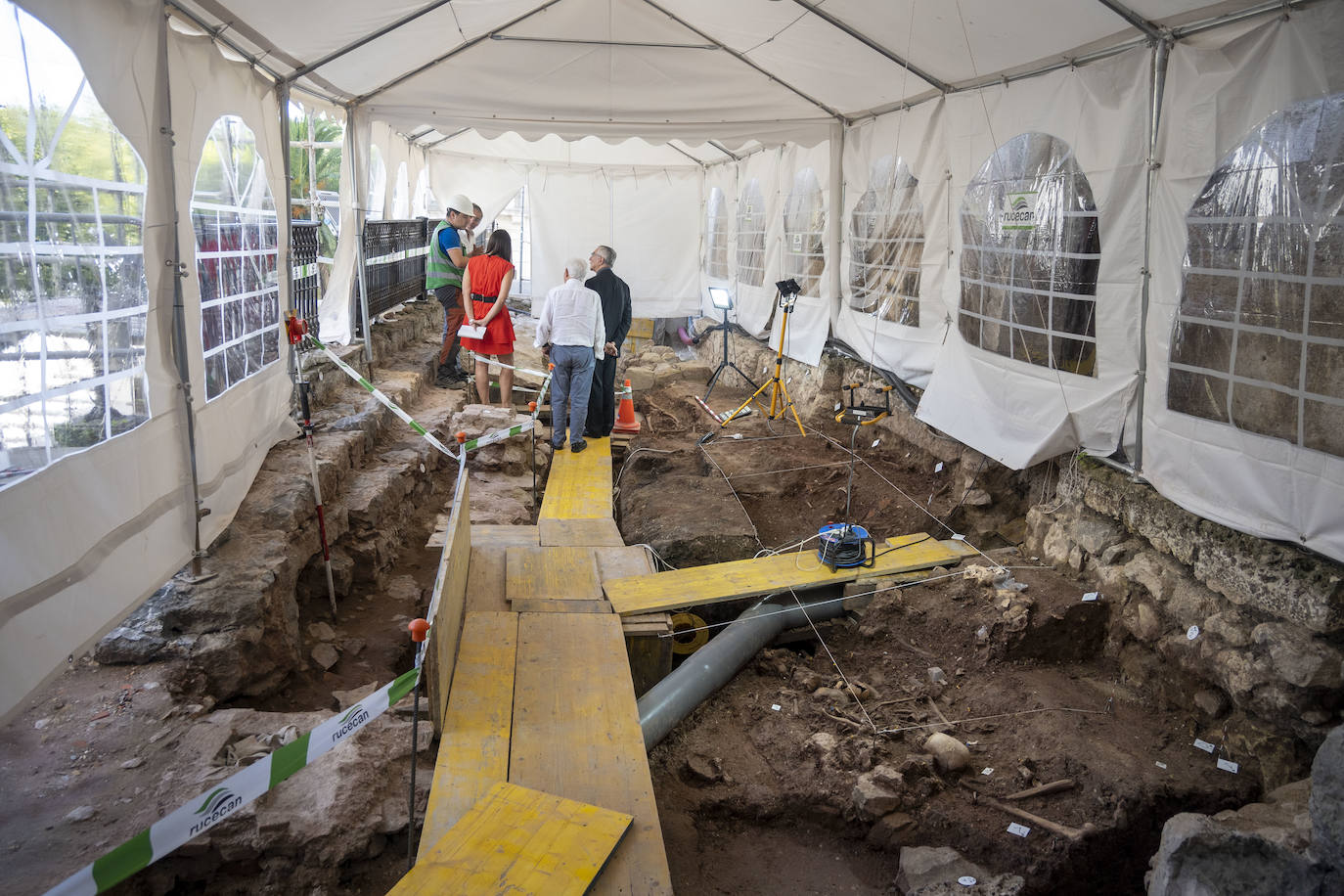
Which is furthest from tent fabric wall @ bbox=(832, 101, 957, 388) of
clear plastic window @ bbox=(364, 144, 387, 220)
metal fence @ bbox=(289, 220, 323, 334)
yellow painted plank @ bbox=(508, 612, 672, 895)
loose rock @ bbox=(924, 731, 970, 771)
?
clear plastic window @ bbox=(364, 144, 387, 220)

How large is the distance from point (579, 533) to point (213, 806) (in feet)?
12.1

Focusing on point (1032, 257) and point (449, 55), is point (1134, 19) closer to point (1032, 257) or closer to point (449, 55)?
point (1032, 257)

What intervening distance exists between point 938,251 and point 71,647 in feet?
19.9

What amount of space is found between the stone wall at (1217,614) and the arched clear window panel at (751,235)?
24.2 feet

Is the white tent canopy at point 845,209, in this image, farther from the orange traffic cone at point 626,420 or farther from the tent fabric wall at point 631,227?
the tent fabric wall at point 631,227

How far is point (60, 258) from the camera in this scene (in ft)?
9.58

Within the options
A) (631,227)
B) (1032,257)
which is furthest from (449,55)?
(631,227)

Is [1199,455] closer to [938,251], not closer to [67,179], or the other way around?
[938,251]

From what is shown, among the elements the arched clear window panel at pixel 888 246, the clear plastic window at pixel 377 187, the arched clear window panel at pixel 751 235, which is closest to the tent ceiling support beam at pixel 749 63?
the arched clear window panel at pixel 888 246

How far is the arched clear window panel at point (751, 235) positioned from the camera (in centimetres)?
1191

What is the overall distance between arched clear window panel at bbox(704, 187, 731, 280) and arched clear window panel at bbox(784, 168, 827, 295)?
2917mm

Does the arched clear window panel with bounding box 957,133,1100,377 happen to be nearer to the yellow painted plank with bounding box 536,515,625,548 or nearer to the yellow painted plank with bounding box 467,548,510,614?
the yellow painted plank with bounding box 536,515,625,548

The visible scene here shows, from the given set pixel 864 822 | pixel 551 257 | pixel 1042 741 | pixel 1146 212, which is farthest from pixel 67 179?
pixel 551 257

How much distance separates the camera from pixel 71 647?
3.01 m
